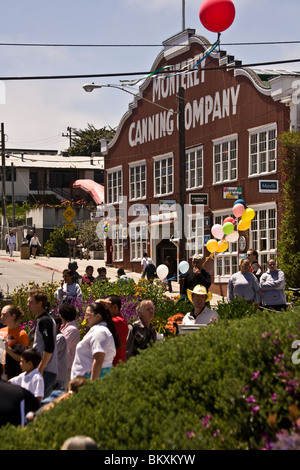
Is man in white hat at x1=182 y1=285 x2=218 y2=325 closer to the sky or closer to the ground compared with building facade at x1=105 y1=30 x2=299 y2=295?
closer to the ground

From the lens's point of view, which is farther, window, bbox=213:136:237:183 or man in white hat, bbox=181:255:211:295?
window, bbox=213:136:237:183

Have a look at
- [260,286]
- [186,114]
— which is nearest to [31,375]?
[260,286]

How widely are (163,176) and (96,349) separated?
92.4ft

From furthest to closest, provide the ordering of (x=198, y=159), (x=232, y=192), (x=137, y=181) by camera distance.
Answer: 1. (x=137, y=181)
2. (x=198, y=159)
3. (x=232, y=192)

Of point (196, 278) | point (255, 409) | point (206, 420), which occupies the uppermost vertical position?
point (196, 278)

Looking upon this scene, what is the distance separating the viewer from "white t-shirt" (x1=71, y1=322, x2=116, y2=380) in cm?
782

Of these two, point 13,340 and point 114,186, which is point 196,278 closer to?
point 13,340

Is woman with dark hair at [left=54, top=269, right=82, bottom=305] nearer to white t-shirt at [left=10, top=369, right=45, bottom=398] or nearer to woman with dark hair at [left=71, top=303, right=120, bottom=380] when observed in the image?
woman with dark hair at [left=71, top=303, right=120, bottom=380]

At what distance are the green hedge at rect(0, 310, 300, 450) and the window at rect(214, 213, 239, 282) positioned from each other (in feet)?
76.6

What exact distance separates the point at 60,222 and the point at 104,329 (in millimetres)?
43174

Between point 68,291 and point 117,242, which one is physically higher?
point 117,242

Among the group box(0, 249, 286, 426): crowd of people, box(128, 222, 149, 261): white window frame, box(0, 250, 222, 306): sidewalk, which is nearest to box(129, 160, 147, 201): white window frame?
box(128, 222, 149, 261): white window frame

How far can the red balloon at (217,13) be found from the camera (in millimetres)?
12344

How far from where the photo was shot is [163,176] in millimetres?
35594
